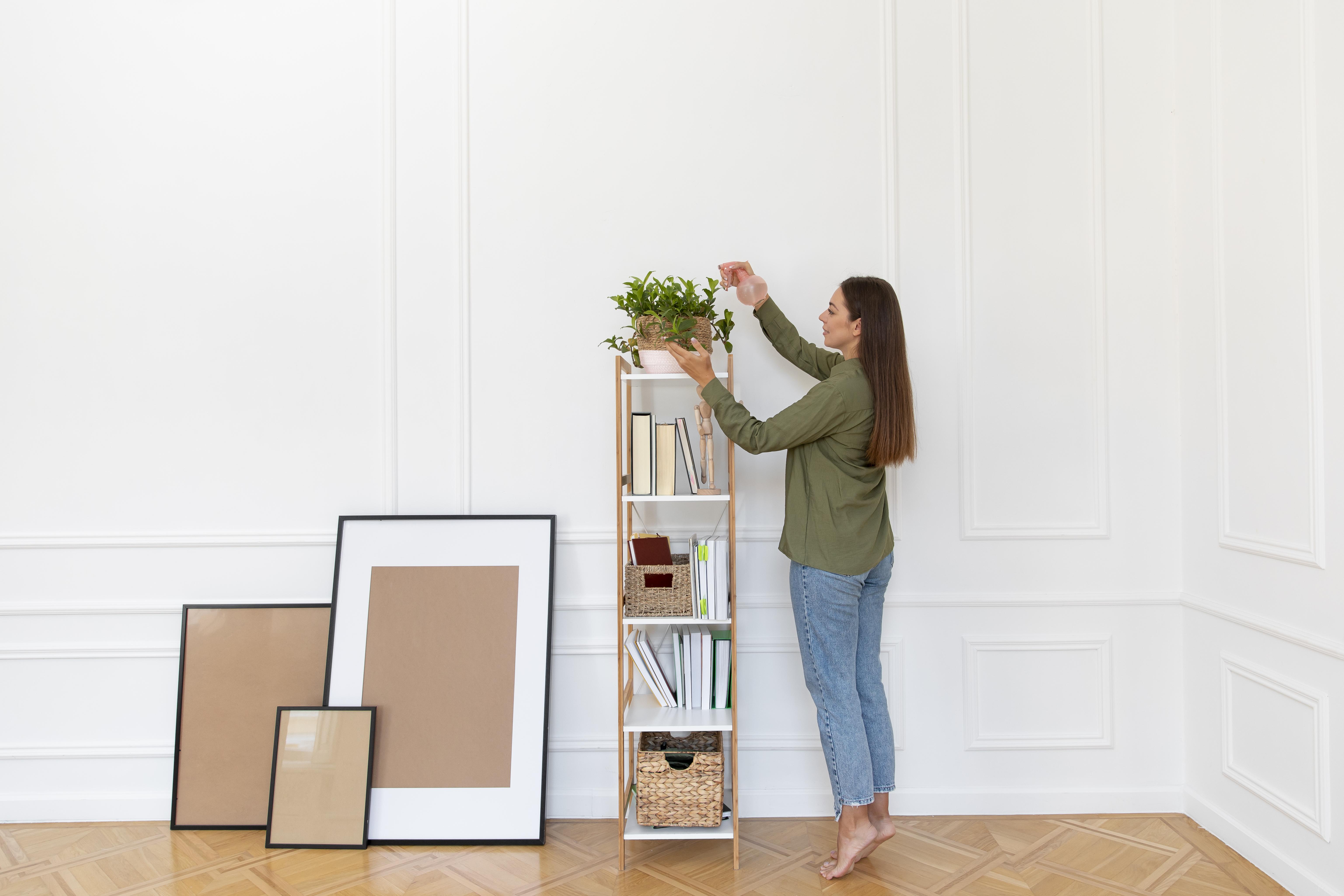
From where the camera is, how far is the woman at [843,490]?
7.45ft

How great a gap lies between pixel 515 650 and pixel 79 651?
1.58 m

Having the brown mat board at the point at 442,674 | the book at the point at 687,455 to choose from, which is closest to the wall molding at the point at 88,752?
the brown mat board at the point at 442,674

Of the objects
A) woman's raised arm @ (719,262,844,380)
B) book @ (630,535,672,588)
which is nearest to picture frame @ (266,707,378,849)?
book @ (630,535,672,588)

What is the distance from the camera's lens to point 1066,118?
2.77 metres

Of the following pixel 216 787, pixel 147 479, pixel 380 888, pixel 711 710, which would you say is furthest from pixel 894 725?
pixel 147 479

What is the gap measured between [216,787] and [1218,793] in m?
3.36

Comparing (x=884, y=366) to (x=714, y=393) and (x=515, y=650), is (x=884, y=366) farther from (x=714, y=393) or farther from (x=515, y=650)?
(x=515, y=650)

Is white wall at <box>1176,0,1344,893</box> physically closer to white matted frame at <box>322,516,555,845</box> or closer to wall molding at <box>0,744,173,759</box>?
white matted frame at <box>322,516,555,845</box>

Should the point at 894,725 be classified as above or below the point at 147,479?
below

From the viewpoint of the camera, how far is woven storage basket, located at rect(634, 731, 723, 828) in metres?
2.43

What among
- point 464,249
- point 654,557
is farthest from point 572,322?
point 654,557

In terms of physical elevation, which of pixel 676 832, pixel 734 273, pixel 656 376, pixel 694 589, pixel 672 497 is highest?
pixel 734 273

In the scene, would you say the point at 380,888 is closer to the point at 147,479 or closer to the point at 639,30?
the point at 147,479

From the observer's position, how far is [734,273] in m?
2.54
